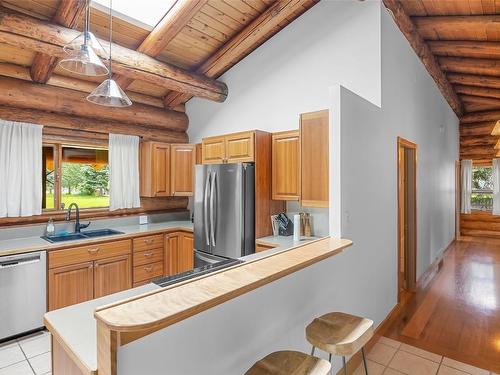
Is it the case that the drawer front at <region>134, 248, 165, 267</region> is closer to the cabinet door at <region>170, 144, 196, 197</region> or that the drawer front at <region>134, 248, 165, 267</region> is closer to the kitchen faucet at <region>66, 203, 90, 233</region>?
the kitchen faucet at <region>66, 203, 90, 233</region>

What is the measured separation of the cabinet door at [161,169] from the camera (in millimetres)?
4555

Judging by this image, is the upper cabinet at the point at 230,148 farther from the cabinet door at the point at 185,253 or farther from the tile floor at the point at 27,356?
the tile floor at the point at 27,356

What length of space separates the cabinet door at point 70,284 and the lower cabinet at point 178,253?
1.05 m

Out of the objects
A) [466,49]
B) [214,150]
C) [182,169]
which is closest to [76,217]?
[182,169]

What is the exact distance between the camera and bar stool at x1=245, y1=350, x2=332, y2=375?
1398mm

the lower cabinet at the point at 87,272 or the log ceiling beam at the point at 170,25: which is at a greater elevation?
the log ceiling beam at the point at 170,25

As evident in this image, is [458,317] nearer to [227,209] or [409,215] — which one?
[409,215]

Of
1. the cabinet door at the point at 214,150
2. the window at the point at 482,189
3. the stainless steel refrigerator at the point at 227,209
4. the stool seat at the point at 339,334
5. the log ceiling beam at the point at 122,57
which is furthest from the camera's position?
the window at the point at 482,189

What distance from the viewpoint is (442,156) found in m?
6.12

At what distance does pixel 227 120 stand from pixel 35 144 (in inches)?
97.8

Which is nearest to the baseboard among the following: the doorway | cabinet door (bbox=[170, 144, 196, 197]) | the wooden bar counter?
the doorway

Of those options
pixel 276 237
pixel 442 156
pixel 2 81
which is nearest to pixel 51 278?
pixel 2 81

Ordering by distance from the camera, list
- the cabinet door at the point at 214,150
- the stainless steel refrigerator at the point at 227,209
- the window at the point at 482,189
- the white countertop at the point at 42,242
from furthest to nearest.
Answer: the window at the point at 482,189 → the cabinet door at the point at 214,150 → the stainless steel refrigerator at the point at 227,209 → the white countertop at the point at 42,242

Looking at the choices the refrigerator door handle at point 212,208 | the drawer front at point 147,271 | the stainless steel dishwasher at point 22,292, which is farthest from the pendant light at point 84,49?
the drawer front at point 147,271
